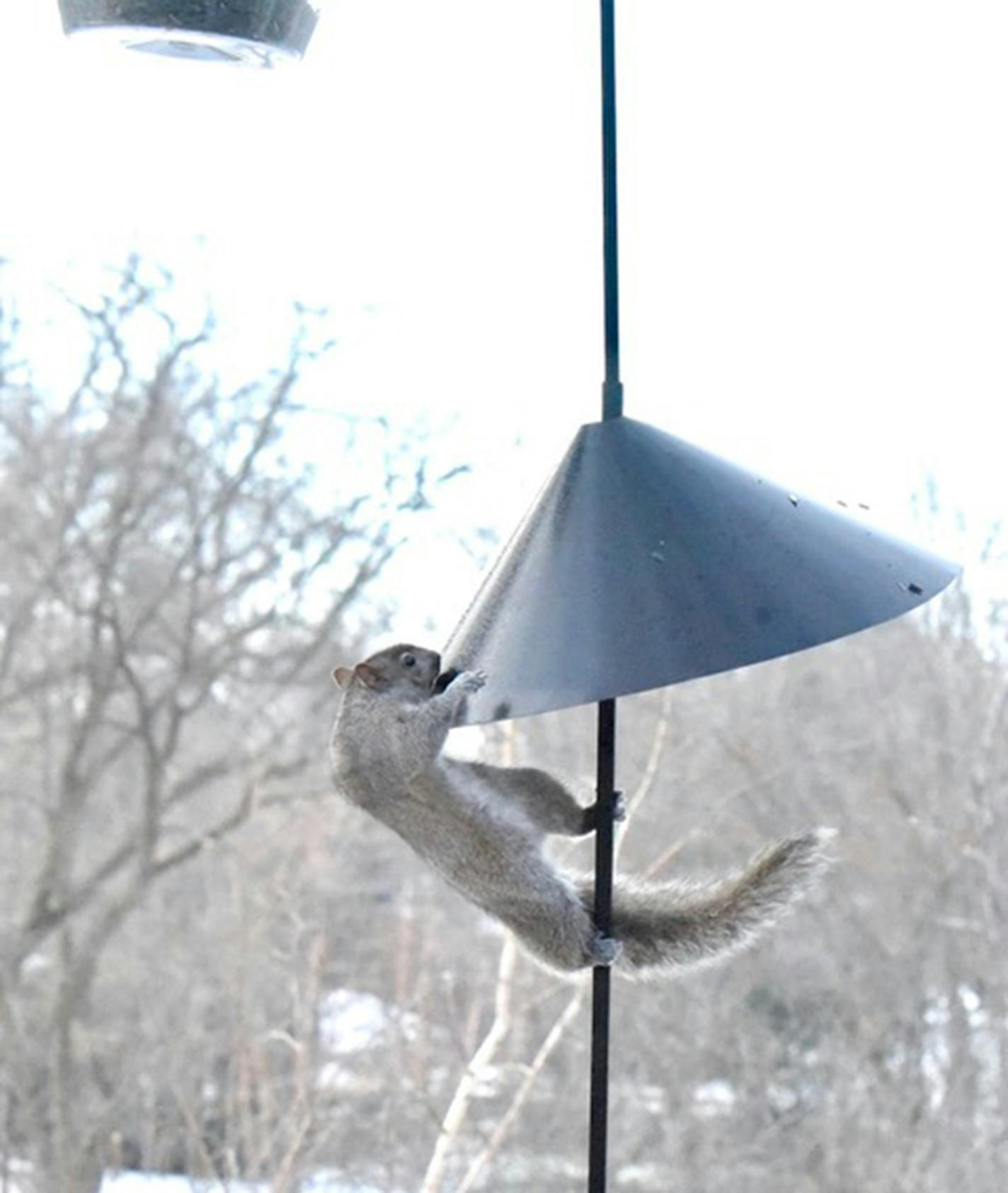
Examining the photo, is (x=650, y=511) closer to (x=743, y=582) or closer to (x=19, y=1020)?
(x=743, y=582)

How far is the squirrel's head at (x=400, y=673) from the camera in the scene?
1728 mm

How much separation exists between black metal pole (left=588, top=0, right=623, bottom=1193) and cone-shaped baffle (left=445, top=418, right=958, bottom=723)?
0.07 m

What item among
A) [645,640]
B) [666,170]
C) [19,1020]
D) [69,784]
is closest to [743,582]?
[645,640]

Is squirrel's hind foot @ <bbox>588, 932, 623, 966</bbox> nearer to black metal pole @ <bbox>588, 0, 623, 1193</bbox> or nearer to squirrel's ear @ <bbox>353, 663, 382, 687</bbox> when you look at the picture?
black metal pole @ <bbox>588, 0, 623, 1193</bbox>

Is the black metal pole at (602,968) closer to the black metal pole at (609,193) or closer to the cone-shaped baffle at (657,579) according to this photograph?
the cone-shaped baffle at (657,579)

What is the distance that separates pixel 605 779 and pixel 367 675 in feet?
1.08

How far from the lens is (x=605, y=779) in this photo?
1520mm

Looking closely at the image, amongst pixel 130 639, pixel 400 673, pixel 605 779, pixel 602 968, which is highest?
pixel 130 639

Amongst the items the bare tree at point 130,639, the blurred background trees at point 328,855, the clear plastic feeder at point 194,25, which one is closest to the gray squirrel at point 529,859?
the clear plastic feeder at point 194,25

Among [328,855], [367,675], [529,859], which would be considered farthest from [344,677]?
[328,855]

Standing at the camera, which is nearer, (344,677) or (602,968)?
(602,968)

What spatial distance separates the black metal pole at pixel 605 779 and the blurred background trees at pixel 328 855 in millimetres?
3216

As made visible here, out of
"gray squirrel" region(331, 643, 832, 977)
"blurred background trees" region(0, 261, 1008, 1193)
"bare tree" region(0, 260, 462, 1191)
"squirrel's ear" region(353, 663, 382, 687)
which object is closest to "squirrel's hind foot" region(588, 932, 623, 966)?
"gray squirrel" region(331, 643, 832, 977)

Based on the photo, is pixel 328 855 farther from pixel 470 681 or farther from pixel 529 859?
pixel 470 681
